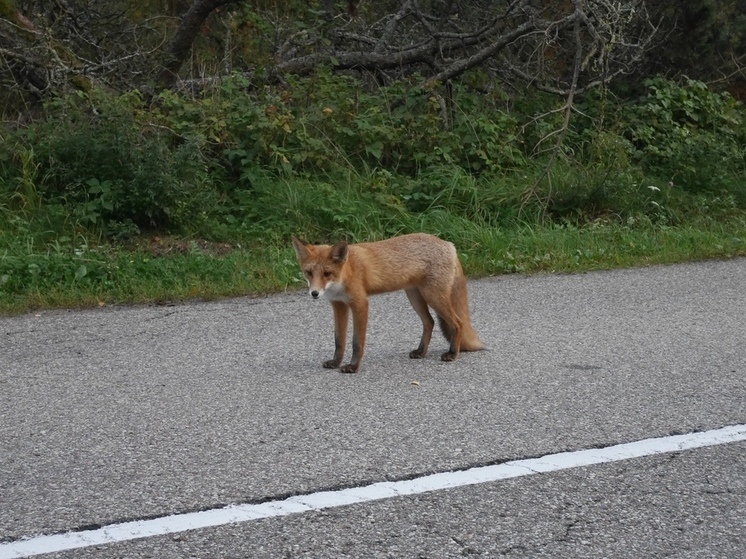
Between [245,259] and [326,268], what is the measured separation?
10.5 feet

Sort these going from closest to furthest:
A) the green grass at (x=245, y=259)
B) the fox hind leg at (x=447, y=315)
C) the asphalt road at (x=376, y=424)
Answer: the asphalt road at (x=376, y=424) → the fox hind leg at (x=447, y=315) → the green grass at (x=245, y=259)

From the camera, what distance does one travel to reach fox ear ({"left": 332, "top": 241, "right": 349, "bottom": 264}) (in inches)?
238

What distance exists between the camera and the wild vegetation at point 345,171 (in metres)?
9.30

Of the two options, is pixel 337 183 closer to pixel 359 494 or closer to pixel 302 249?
pixel 302 249

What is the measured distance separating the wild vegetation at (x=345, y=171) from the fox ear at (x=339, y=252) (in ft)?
7.85

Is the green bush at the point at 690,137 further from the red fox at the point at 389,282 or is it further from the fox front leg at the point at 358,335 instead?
the fox front leg at the point at 358,335

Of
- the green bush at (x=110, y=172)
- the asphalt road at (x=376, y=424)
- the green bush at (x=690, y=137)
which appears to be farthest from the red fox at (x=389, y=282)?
the green bush at (x=690, y=137)

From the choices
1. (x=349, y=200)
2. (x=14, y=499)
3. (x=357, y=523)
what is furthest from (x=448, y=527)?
(x=349, y=200)

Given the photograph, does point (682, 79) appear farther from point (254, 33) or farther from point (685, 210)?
point (254, 33)

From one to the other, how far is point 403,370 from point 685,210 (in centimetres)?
679

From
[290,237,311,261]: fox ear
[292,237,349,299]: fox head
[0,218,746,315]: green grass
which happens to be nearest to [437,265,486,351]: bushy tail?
[292,237,349,299]: fox head

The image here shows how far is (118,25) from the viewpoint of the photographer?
42.9 feet

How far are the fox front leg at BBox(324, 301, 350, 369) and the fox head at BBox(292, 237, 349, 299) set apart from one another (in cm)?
15

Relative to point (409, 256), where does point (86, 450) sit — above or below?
below
